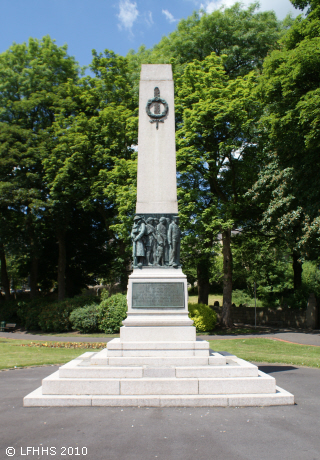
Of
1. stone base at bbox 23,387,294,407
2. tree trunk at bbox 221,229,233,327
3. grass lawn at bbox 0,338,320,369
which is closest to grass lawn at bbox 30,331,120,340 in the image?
grass lawn at bbox 0,338,320,369

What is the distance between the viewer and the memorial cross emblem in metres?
9.78

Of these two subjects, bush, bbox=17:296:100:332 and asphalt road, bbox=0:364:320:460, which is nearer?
asphalt road, bbox=0:364:320:460

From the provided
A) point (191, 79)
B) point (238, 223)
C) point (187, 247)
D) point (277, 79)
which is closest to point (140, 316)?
point (187, 247)

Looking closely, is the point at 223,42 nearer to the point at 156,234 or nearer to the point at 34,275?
the point at 156,234

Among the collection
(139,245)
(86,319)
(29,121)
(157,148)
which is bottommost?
(86,319)

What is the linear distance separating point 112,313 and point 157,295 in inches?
545

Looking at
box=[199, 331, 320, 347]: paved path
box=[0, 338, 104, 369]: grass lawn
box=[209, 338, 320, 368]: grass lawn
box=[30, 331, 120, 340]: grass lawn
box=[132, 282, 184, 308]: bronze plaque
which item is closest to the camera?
box=[132, 282, 184, 308]: bronze plaque

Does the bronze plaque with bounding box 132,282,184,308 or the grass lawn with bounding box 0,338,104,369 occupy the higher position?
the bronze plaque with bounding box 132,282,184,308

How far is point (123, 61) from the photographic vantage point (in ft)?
85.9

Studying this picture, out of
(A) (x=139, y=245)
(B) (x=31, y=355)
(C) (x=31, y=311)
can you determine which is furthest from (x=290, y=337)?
(C) (x=31, y=311)

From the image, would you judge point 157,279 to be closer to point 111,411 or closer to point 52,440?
point 111,411

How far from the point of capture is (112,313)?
71.3 ft

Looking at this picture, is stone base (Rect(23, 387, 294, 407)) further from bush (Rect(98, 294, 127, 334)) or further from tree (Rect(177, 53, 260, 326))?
bush (Rect(98, 294, 127, 334))

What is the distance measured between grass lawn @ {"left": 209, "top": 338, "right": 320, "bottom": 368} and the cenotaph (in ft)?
12.1
